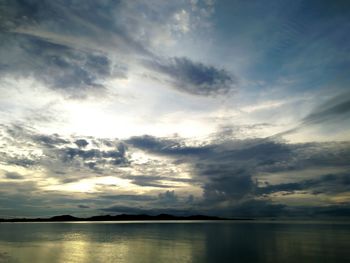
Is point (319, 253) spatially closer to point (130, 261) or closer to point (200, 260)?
point (200, 260)

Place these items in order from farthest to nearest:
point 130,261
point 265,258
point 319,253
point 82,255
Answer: point 319,253 → point 82,255 → point 265,258 → point 130,261

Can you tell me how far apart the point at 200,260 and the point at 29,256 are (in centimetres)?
3388

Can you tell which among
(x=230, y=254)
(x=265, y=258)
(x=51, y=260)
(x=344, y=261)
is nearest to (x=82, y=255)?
(x=51, y=260)

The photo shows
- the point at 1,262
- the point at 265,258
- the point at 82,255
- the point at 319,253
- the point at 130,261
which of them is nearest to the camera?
the point at 1,262

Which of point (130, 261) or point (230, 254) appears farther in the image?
point (230, 254)

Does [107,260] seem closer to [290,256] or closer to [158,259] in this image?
[158,259]

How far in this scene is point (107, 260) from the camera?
5597cm

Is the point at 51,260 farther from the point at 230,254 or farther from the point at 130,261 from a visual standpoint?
the point at 230,254

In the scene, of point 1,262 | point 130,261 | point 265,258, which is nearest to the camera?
point 1,262

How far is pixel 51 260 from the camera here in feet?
183

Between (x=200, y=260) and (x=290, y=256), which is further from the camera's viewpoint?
(x=290, y=256)

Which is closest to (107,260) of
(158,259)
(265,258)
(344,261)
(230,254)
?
(158,259)

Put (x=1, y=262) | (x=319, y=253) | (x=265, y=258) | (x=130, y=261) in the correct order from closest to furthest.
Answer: (x=1, y=262), (x=130, y=261), (x=265, y=258), (x=319, y=253)

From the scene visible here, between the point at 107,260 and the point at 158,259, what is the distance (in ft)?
31.3
